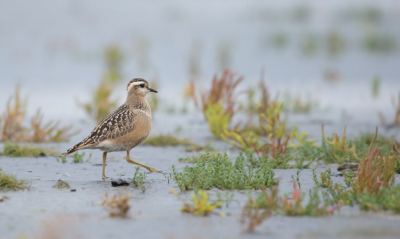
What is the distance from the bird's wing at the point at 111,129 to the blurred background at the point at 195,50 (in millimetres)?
6351

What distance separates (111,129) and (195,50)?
52.8ft

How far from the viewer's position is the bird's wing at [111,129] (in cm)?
802

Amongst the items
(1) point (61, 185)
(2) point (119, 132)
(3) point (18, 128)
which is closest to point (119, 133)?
(2) point (119, 132)

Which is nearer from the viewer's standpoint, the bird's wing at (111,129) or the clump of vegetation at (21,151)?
the bird's wing at (111,129)

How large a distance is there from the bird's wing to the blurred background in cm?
635

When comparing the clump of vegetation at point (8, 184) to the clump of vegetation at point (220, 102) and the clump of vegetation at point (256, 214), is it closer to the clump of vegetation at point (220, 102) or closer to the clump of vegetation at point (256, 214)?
the clump of vegetation at point (256, 214)

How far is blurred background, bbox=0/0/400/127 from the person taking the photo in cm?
1917

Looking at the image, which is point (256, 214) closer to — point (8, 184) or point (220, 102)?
point (8, 184)

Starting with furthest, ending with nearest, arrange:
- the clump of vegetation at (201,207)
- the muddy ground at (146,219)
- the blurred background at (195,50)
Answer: the blurred background at (195,50), the clump of vegetation at (201,207), the muddy ground at (146,219)

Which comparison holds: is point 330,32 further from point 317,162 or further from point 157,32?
point 317,162

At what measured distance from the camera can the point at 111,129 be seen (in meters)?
8.14

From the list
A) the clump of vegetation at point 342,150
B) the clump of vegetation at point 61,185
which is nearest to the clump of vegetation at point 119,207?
the clump of vegetation at point 61,185

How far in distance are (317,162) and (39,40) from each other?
816 inches

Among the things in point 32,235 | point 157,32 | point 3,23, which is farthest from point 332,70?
point 32,235
